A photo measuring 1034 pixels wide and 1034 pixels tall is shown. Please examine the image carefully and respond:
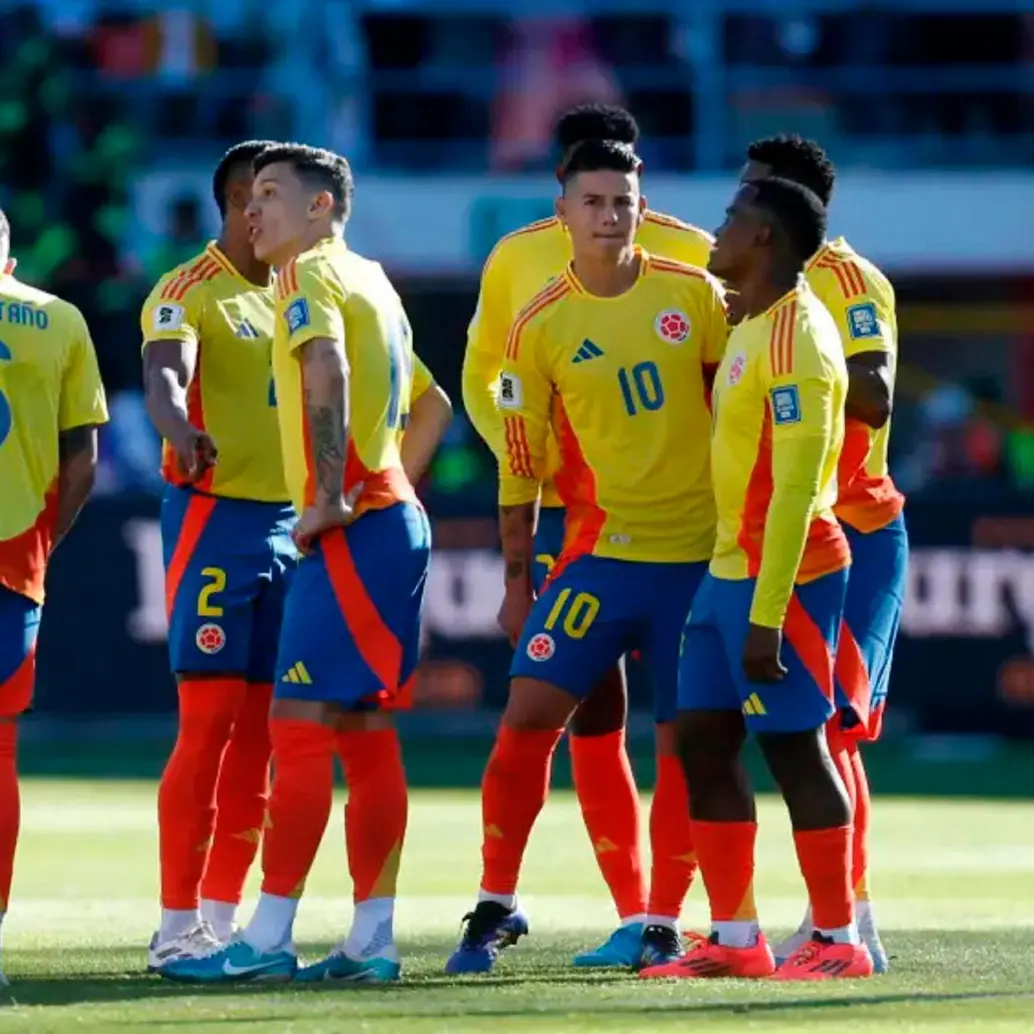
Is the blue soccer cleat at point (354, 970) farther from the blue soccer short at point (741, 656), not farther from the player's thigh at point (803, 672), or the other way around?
the player's thigh at point (803, 672)

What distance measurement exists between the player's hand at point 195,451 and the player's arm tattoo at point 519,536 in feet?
3.25

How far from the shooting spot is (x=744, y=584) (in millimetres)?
7762

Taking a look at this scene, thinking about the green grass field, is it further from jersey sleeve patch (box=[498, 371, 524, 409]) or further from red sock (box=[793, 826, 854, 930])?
jersey sleeve patch (box=[498, 371, 524, 409])

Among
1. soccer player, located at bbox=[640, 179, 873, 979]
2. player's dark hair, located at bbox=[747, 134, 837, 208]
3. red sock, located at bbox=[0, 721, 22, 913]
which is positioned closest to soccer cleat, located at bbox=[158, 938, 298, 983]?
red sock, located at bbox=[0, 721, 22, 913]

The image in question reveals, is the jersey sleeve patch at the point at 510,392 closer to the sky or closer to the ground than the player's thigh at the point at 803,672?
closer to the sky

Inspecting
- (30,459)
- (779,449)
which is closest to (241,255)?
(30,459)

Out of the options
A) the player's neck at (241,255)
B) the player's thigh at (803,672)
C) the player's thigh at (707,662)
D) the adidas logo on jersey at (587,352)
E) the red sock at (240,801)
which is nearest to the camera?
the player's thigh at (803,672)

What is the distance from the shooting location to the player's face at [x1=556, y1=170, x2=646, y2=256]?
8289 mm

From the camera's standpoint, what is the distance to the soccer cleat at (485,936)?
8.33 metres

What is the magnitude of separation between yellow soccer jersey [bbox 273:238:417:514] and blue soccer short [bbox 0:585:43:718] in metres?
0.83

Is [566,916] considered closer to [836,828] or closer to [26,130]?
[836,828]

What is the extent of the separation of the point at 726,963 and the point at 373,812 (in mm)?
1086

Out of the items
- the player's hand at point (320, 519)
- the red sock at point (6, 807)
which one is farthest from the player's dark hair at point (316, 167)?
the red sock at point (6, 807)

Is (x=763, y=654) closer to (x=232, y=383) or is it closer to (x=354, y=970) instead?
(x=354, y=970)
